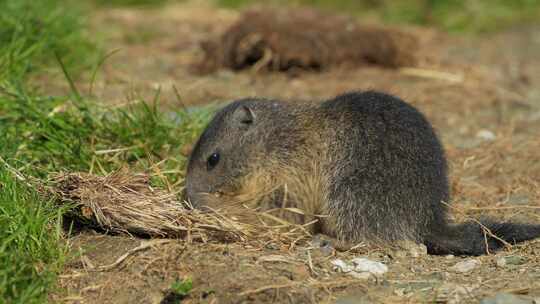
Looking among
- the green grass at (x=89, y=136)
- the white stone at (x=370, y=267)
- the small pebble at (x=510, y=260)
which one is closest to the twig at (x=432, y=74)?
the green grass at (x=89, y=136)

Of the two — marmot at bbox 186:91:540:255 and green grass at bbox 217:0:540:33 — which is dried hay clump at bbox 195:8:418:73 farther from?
marmot at bbox 186:91:540:255

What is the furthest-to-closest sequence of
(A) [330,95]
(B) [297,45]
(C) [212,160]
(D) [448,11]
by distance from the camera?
(D) [448,11] < (B) [297,45] < (A) [330,95] < (C) [212,160]

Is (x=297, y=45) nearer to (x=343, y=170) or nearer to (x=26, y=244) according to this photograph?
(x=343, y=170)

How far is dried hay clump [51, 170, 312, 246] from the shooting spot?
14.4 ft

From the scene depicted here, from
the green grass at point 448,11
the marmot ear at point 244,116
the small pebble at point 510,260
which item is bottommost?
the small pebble at point 510,260

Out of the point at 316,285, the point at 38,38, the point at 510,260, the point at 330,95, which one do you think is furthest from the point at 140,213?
the point at 330,95

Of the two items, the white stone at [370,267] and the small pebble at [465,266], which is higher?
the small pebble at [465,266]

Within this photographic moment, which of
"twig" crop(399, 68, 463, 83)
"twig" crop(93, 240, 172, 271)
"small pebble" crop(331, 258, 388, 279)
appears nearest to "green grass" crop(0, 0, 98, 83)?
"twig" crop(93, 240, 172, 271)

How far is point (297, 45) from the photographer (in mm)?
8492

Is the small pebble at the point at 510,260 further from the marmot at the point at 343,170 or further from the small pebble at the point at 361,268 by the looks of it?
the small pebble at the point at 361,268

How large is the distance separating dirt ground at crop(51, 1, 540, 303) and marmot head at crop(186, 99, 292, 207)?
0.86 metres

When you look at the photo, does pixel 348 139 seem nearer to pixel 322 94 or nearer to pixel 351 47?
pixel 322 94

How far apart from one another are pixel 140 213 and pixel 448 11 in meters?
7.84

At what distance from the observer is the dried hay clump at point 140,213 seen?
438cm
